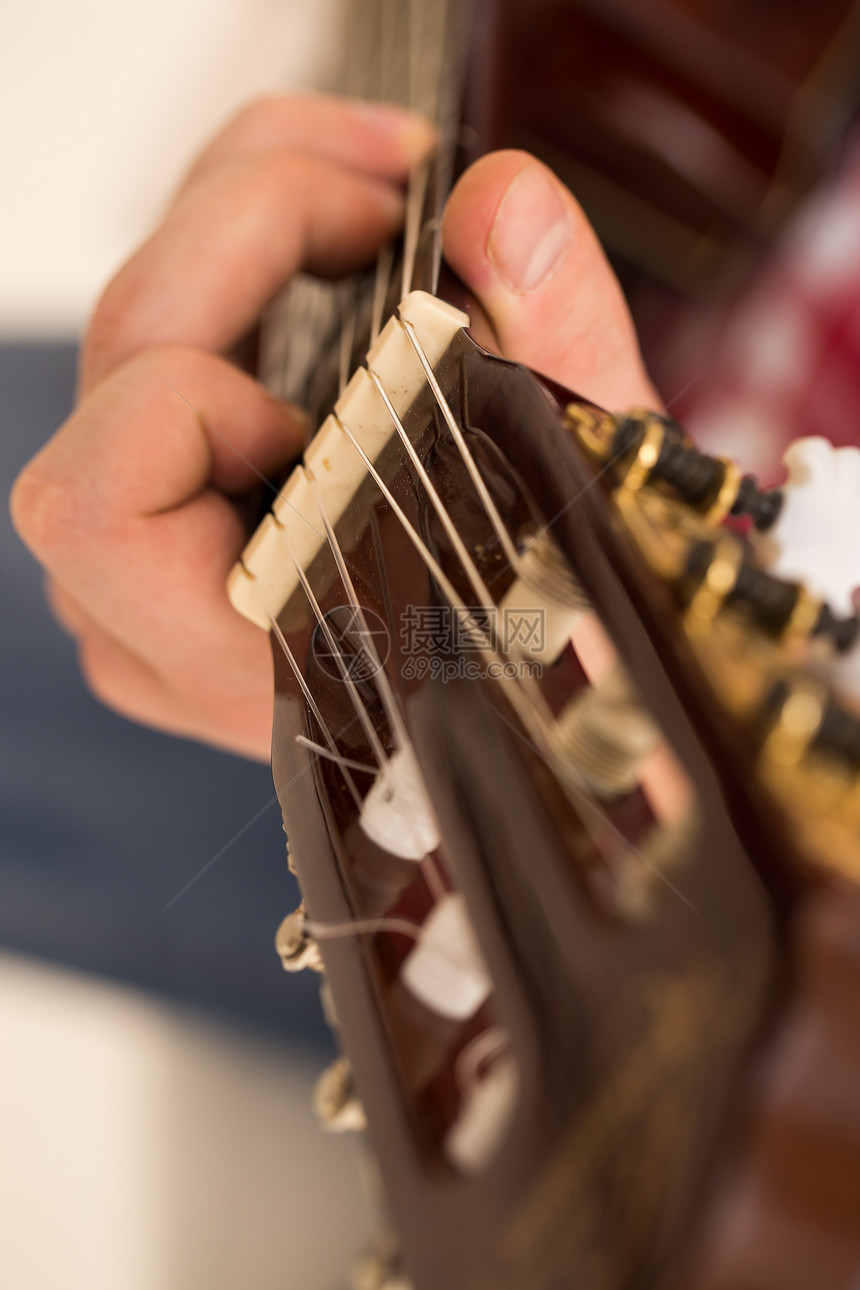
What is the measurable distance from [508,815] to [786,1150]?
0.08 metres

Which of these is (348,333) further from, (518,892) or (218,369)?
(518,892)

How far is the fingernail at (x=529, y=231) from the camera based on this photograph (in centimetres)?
31

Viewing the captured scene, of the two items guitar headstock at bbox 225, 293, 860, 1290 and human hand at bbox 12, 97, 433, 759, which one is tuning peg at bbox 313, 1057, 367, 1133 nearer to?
guitar headstock at bbox 225, 293, 860, 1290

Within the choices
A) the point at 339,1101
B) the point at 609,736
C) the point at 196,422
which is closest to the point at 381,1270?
the point at 339,1101

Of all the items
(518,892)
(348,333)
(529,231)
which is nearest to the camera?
(518,892)

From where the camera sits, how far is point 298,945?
0.84ft

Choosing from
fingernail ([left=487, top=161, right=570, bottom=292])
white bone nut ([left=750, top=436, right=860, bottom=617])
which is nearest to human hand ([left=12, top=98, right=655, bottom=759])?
fingernail ([left=487, top=161, right=570, bottom=292])

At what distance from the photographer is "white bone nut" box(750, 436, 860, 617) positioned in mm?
232

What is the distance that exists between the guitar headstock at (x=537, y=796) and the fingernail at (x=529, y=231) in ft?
0.25

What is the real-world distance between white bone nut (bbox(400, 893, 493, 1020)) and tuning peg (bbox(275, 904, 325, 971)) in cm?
5

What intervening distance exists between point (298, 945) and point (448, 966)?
7 centimetres

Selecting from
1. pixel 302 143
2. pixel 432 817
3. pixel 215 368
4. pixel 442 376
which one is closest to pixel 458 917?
pixel 432 817

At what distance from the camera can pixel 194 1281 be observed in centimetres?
61

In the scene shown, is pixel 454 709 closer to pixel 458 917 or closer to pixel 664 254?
pixel 458 917
